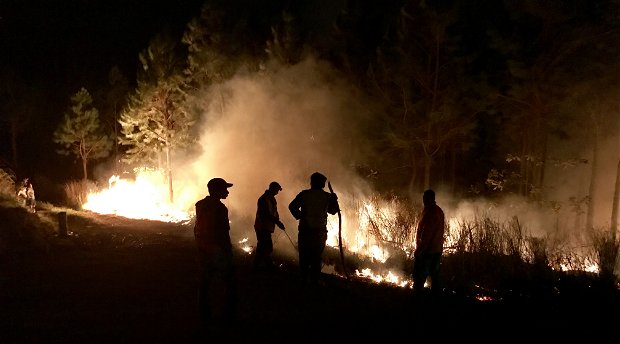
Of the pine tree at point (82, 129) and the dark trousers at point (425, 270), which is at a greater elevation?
the pine tree at point (82, 129)

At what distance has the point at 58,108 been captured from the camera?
42938mm

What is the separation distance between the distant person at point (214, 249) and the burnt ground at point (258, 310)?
0.27m

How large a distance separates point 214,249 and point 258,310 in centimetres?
140

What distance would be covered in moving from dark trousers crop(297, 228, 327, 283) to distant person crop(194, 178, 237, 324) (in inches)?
78.0

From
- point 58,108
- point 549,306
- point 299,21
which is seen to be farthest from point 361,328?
point 58,108

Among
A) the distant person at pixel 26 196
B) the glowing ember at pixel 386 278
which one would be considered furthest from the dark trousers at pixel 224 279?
the distant person at pixel 26 196

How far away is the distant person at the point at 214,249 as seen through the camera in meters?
5.90

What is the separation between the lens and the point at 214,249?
19.3ft

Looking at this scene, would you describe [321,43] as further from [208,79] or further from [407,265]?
[407,265]

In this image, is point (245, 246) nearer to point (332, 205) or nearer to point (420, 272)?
point (332, 205)

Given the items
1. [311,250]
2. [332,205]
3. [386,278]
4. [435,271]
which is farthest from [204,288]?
[386,278]

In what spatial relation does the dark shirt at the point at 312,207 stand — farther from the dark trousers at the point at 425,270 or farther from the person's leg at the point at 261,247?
the person's leg at the point at 261,247

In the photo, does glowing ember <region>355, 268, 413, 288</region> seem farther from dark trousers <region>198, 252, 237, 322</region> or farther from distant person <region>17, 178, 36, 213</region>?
distant person <region>17, 178, 36, 213</region>

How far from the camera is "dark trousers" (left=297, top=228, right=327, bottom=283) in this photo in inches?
306
